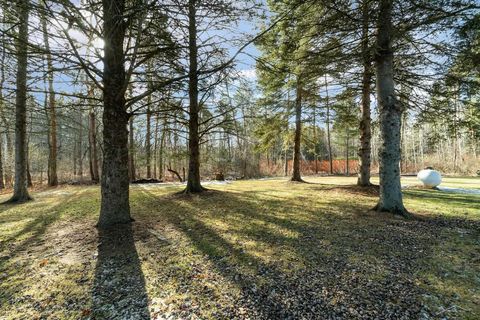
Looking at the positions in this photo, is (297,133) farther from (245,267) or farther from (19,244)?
(19,244)

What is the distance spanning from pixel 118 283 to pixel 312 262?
6.83ft

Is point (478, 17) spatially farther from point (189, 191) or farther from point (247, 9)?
point (189, 191)

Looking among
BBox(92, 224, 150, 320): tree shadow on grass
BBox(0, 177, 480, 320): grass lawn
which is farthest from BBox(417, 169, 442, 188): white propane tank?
BBox(92, 224, 150, 320): tree shadow on grass

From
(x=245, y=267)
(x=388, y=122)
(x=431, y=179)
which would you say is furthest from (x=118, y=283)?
(x=431, y=179)

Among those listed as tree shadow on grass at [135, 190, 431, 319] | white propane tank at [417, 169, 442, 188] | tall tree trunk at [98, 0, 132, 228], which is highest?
tall tree trunk at [98, 0, 132, 228]

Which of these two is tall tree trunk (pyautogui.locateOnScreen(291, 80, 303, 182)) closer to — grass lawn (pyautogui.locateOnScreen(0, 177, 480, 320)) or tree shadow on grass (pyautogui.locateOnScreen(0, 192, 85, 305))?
grass lawn (pyautogui.locateOnScreen(0, 177, 480, 320))

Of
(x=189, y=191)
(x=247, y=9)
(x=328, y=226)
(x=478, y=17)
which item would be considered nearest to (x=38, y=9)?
(x=247, y=9)

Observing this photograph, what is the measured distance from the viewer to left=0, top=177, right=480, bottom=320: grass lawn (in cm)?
200

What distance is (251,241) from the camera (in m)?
3.48

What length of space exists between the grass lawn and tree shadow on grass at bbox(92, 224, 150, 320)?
12mm

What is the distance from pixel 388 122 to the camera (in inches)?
183

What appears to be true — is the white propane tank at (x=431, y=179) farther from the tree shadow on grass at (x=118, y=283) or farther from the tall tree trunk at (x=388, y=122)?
the tree shadow on grass at (x=118, y=283)

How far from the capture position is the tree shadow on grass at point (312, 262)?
6.57 feet

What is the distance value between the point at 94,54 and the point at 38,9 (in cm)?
97
